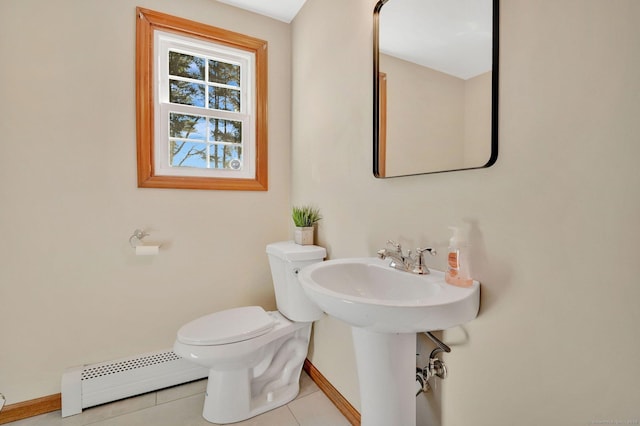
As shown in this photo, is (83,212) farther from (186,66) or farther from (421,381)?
(421,381)

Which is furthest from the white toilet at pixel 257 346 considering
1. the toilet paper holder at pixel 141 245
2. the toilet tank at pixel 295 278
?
the toilet paper holder at pixel 141 245

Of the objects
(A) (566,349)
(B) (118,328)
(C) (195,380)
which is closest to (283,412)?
(C) (195,380)

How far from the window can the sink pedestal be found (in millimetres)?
1384

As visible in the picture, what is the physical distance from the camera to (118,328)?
1638 millimetres

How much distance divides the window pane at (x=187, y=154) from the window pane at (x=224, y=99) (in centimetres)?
30

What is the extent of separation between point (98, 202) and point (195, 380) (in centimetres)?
121

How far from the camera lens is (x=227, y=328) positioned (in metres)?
1.42

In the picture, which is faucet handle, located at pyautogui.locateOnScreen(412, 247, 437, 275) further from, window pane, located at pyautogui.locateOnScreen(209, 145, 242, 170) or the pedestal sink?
window pane, located at pyautogui.locateOnScreen(209, 145, 242, 170)

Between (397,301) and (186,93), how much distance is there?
1830 millimetres

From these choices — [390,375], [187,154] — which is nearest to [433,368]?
[390,375]

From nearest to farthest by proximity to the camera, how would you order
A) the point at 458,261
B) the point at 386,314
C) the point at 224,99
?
1. the point at 386,314
2. the point at 458,261
3. the point at 224,99

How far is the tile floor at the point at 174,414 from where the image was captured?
4.64 feet

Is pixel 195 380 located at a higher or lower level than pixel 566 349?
lower

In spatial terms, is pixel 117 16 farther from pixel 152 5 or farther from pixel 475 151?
pixel 475 151
